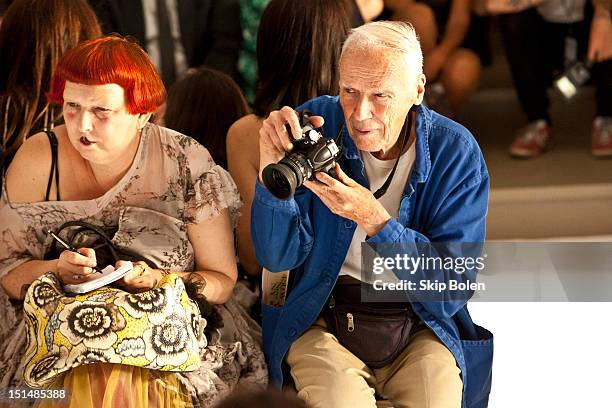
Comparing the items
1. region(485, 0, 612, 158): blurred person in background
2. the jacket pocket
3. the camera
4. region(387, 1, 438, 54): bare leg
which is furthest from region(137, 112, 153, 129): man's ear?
the camera

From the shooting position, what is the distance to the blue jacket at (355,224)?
9.12 ft

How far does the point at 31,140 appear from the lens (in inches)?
113

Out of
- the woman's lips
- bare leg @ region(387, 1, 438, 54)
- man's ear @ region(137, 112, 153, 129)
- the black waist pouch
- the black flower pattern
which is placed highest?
man's ear @ region(137, 112, 153, 129)

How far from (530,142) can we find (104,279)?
2.32 metres

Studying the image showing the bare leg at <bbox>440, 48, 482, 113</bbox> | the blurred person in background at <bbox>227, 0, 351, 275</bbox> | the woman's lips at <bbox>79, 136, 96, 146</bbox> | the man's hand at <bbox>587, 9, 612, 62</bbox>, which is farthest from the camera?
the bare leg at <bbox>440, 48, 482, 113</bbox>

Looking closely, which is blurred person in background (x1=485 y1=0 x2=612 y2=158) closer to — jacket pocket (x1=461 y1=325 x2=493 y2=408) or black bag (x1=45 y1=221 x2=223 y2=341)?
jacket pocket (x1=461 y1=325 x2=493 y2=408)

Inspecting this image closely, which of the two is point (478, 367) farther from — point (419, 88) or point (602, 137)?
point (602, 137)

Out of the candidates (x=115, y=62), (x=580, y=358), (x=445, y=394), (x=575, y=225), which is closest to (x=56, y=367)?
(x=115, y=62)

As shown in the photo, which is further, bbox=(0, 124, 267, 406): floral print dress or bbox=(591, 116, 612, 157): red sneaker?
bbox=(591, 116, 612, 157): red sneaker

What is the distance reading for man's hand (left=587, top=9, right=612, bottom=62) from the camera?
430cm

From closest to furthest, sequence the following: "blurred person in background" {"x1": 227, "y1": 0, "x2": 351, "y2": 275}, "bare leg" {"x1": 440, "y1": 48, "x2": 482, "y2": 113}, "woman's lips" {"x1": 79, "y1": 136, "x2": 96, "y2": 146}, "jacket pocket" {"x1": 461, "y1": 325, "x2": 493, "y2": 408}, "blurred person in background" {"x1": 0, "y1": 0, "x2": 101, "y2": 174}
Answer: "woman's lips" {"x1": 79, "y1": 136, "x2": 96, "y2": 146} → "jacket pocket" {"x1": 461, "y1": 325, "x2": 493, "y2": 408} → "blurred person in background" {"x1": 227, "y1": 0, "x2": 351, "y2": 275} → "blurred person in background" {"x1": 0, "y1": 0, "x2": 101, "y2": 174} → "bare leg" {"x1": 440, "y1": 48, "x2": 482, "y2": 113}

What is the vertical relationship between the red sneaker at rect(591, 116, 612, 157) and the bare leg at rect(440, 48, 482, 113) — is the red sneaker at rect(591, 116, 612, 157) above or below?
below

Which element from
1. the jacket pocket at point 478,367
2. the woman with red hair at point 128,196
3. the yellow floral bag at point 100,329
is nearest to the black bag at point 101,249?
the woman with red hair at point 128,196

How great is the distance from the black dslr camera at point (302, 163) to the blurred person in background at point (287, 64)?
0.49 meters
